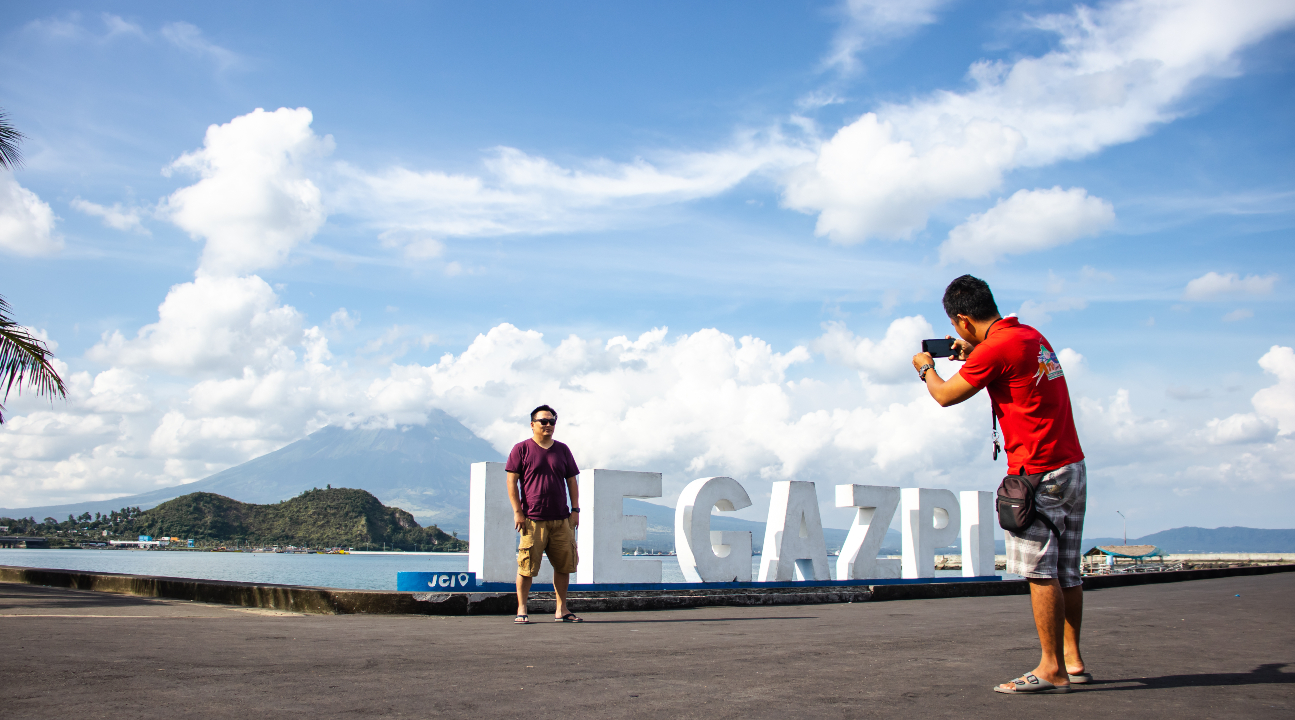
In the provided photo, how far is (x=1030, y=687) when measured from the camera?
3.65m

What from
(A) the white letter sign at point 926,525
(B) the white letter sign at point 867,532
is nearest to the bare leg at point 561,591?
(B) the white letter sign at point 867,532

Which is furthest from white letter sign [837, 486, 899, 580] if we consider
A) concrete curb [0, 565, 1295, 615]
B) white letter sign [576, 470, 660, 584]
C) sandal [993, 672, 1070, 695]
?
sandal [993, 672, 1070, 695]

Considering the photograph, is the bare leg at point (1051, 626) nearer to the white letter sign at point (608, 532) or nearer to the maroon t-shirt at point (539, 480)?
the maroon t-shirt at point (539, 480)

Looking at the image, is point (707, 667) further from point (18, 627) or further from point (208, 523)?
point (208, 523)

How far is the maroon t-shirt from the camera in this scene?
7785 mm

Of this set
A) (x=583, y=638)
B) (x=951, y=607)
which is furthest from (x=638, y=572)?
(x=583, y=638)

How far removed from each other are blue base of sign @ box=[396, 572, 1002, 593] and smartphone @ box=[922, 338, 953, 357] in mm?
5823

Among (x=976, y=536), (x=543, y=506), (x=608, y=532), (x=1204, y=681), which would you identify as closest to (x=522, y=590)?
(x=543, y=506)

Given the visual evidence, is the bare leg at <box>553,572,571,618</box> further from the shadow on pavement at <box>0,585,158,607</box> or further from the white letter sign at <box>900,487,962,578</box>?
the white letter sign at <box>900,487,962,578</box>

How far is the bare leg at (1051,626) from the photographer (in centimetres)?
376

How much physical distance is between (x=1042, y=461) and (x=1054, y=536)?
35 cm

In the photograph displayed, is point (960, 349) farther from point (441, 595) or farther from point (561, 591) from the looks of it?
point (441, 595)

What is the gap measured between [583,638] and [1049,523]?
10.8 feet

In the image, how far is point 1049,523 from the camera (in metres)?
3.85
